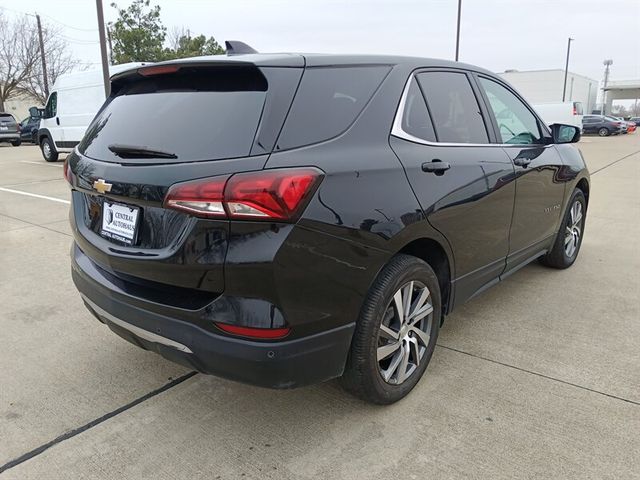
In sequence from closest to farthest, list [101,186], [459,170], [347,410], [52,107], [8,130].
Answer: [101,186] → [347,410] → [459,170] → [52,107] → [8,130]

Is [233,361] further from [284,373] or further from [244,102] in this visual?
[244,102]

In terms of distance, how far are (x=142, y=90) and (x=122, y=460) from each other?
1769 mm

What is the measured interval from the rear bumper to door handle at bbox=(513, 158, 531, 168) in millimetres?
1894

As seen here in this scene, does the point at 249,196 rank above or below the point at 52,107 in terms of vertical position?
above

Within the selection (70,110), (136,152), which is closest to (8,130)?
(70,110)

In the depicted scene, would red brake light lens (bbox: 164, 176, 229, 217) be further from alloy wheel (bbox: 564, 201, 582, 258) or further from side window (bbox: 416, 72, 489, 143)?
alloy wheel (bbox: 564, 201, 582, 258)

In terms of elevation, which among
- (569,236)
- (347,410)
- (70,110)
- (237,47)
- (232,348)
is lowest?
(347,410)

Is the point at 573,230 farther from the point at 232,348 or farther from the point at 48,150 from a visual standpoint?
the point at 48,150

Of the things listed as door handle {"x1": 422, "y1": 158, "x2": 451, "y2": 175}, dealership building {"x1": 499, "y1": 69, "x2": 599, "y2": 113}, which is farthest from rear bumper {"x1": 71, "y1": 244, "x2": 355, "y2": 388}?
dealership building {"x1": 499, "y1": 69, "x2": 599, "y2": 113}

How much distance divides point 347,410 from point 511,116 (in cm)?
243

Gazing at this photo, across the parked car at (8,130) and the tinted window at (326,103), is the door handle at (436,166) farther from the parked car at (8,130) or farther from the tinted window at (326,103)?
the parked car at (8,130)

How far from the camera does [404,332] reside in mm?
2652

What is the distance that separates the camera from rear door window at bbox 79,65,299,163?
2.12 meters

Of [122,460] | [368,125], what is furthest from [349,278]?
[122,460]
